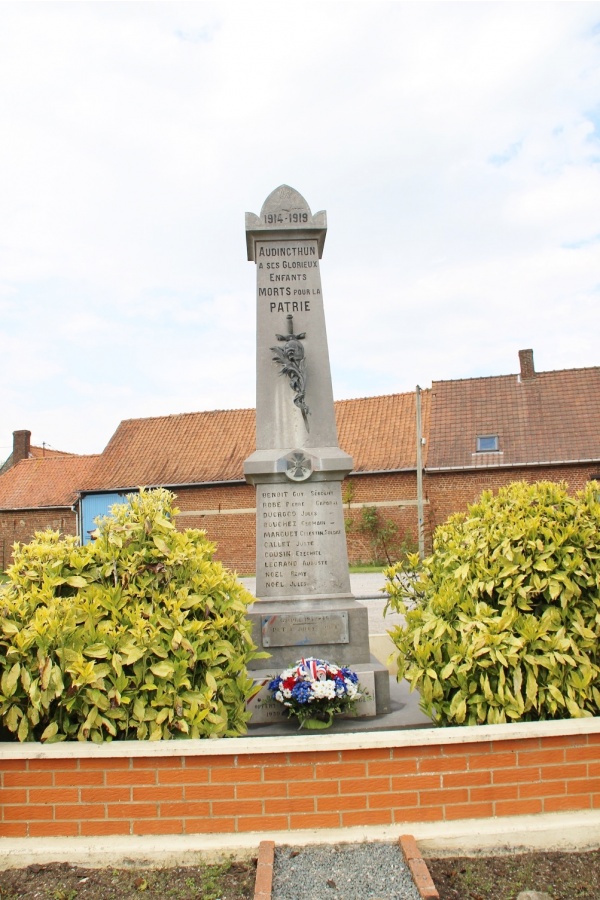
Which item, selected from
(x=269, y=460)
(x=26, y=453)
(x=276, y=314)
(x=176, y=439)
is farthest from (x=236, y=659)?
(x=26, y=453)

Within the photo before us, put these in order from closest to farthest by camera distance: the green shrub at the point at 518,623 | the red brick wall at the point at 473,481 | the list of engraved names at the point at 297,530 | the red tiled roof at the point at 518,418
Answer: the green shrub at the point at 518,623
the list of engraved names at the point at 297,530
the red brick wall at the point at 473,481
the red tiled roof at the point at 518,418

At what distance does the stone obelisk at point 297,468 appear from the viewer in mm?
5316

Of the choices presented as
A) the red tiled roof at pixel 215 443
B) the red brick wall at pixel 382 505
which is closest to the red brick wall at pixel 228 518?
the red tiled roof at pixel 215 443

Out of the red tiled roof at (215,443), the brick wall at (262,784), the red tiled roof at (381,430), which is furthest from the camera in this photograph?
the red tiled roof at (215,443)

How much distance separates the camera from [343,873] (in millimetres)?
2830

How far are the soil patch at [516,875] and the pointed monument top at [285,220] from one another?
4.75 meters

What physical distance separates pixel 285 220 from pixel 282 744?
14.5 ft

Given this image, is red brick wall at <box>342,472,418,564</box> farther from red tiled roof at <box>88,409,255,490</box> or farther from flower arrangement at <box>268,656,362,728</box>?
flower arrangement at <box>268,656,362,728</box>

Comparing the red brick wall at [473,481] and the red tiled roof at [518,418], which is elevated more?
the red tiled roof at [518,418]

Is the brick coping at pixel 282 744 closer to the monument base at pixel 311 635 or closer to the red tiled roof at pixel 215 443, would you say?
the monument base at pixel 311 635

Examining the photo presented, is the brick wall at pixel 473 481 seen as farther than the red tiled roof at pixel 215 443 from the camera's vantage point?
No

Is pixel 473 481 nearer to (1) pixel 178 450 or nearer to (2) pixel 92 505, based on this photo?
(1) pixel 178 450

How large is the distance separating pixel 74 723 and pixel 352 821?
4.39ft

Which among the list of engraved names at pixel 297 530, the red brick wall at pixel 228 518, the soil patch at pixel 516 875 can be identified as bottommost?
the soil patch at pixel 516 875
